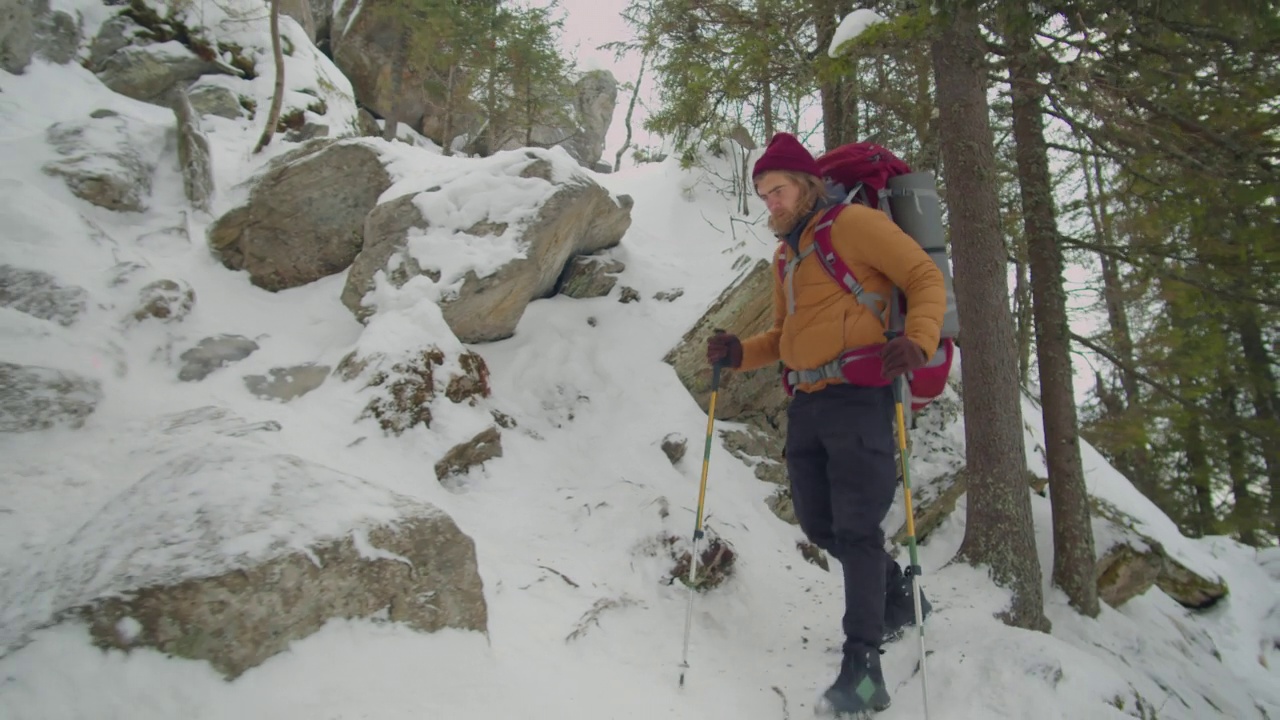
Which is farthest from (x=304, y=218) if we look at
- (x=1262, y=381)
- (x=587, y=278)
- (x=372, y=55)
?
(x=372, y=55)

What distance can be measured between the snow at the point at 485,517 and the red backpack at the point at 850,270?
1.44 m

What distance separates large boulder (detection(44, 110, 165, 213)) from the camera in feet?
23.1

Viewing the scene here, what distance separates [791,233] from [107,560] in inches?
132

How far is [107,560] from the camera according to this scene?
236cm

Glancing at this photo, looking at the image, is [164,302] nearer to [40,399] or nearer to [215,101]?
[40,399]

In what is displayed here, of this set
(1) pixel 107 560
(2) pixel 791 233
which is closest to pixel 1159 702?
(2) pixel 791 233

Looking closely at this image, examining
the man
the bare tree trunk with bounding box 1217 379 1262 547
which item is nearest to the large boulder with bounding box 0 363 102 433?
the man

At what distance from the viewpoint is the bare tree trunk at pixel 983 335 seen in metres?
4.43

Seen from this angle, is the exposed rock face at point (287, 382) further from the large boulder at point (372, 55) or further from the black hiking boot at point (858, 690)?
the large boulder at point (372, 55)

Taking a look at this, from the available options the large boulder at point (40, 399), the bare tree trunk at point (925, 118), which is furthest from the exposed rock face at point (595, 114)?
the large boulder at point (40, 399)

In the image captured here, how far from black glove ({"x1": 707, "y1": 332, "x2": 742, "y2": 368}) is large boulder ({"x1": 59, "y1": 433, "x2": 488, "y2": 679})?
5.96ft

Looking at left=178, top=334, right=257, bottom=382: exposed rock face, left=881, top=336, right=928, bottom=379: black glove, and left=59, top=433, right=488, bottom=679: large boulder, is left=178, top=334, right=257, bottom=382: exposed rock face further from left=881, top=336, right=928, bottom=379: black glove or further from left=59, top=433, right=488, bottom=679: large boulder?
left=881, top=336, right=928, bottom=379: black glove

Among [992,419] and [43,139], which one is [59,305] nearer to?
[43,139]

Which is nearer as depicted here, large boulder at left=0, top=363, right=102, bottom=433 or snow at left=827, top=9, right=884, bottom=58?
large boulder at left=0, top=363, right=102, bottom=433
